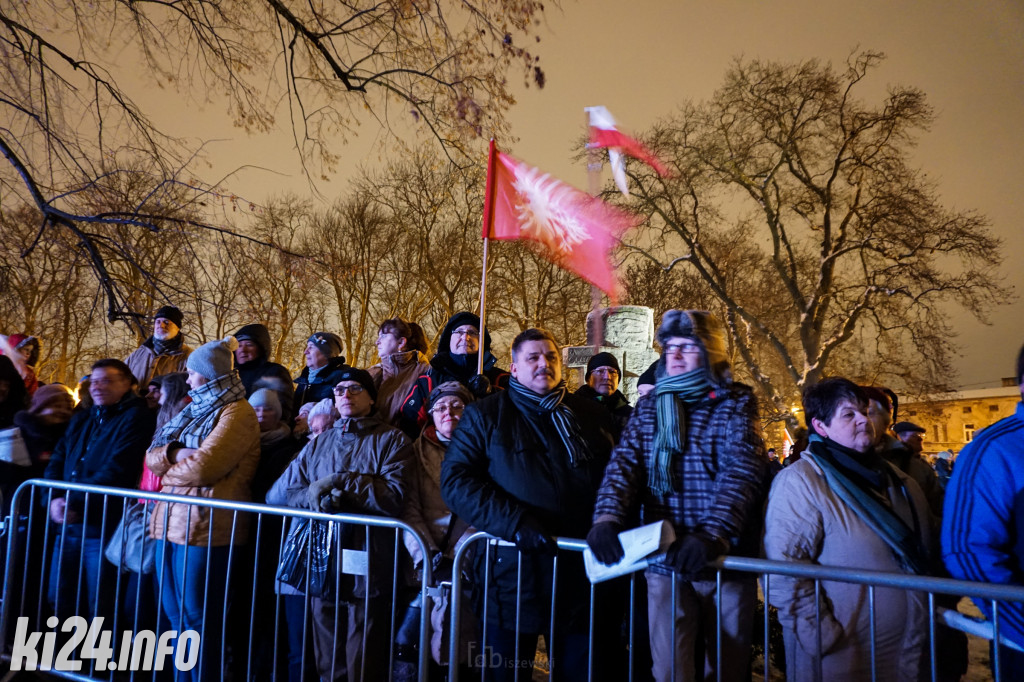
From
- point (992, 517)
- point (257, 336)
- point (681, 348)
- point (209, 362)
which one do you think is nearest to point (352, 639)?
point (209, 362)

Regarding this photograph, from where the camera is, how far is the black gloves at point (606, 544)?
9.57 feet

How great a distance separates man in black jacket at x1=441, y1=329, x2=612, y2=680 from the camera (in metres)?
3.33

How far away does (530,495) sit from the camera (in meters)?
3.44

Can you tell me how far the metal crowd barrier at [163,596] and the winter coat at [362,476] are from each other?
0.07ft

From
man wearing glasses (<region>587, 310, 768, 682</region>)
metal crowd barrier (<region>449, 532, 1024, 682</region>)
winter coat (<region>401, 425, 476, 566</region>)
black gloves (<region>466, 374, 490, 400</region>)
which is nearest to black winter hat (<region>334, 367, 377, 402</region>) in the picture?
winter coat (<region>401, 425, 476, 566</region>)

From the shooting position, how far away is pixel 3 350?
6.45m

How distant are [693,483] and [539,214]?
3290mm

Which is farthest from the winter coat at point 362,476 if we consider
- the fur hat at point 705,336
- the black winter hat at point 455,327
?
the fur hat at point 705,336

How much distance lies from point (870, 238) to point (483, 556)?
69.3 ft

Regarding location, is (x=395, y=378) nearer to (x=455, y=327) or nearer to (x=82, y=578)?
(x=455, y=327)

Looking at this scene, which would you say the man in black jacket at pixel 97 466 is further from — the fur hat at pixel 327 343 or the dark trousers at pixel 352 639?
the dark trousers at pixel 352 639

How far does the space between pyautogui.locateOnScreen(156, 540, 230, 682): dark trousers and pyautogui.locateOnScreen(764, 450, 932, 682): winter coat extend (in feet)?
9.94

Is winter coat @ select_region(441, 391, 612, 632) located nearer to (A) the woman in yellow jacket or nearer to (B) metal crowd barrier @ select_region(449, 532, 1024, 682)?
(B) metal crowd barrier @ select_region(449, 532, 1024, 682)

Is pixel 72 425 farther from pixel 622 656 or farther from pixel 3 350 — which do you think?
pixel 622 656
